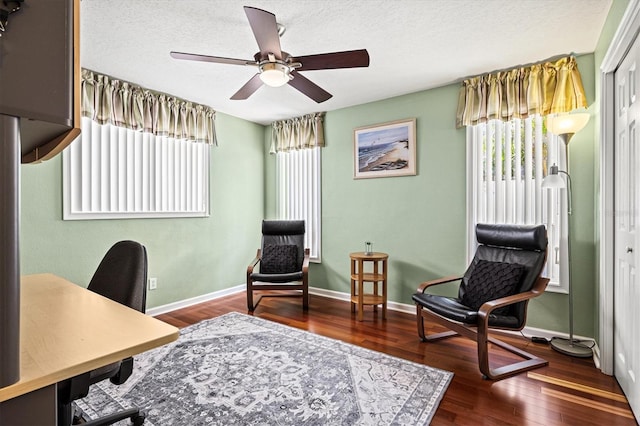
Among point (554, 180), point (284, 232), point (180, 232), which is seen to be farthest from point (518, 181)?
point (180, 232)

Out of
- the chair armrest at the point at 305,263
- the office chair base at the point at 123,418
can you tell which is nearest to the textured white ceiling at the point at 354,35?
the chair armrest at the point at 305,263

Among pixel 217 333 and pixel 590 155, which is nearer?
pixel 590 155

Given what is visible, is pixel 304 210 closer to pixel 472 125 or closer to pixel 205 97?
pixel 205 97

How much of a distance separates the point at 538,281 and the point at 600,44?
187 centimetres

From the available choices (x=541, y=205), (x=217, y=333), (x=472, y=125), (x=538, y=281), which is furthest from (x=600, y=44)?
(x=217, y=333)

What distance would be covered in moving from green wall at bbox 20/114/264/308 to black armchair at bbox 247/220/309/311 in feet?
1.98

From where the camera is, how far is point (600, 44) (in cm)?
245

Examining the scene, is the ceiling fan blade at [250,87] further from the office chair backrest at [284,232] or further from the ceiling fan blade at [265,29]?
the office chair backrest at [284,232]

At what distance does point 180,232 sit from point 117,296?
8.05 feet

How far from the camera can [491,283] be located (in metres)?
2.61

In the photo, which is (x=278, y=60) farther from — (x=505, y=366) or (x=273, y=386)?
(x=505, y=366)

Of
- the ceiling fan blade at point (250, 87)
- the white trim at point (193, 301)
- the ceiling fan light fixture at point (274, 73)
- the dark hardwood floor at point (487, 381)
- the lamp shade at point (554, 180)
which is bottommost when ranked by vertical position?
the dark hardwood floor at point (487, 381)

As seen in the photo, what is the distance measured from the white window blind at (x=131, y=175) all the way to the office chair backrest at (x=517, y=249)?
3226mm

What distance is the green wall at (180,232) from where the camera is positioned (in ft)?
9.20
